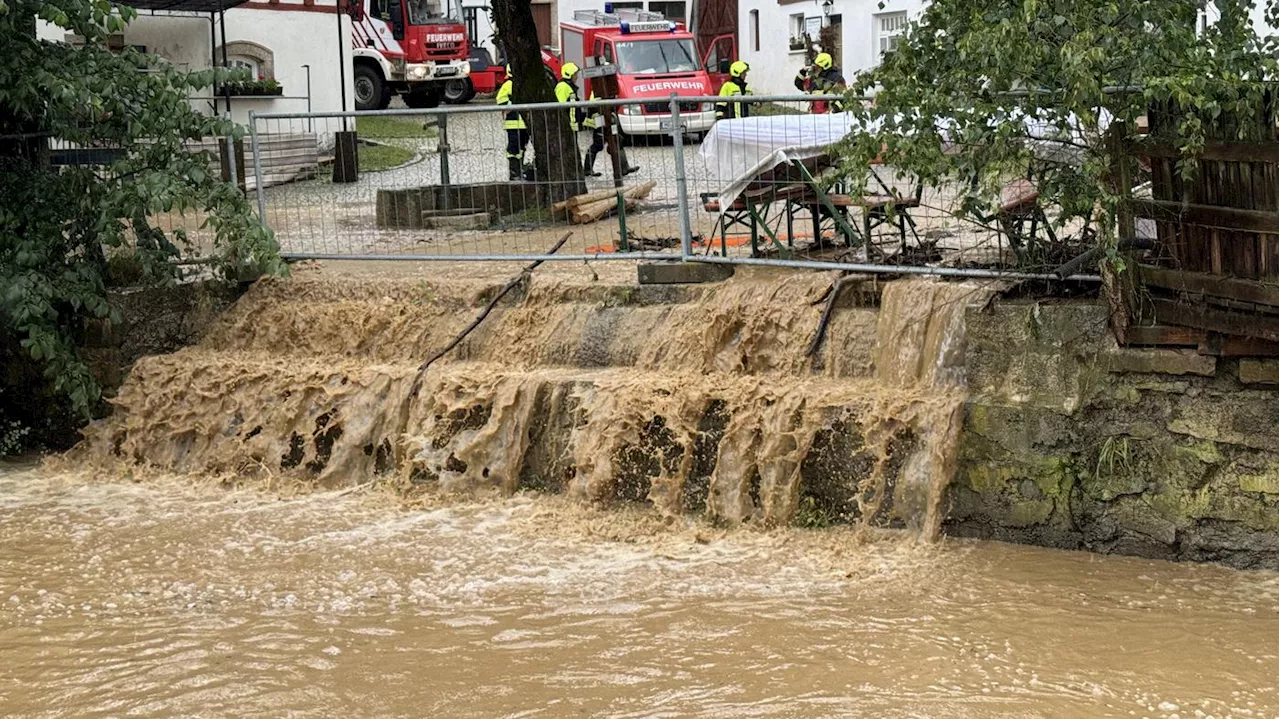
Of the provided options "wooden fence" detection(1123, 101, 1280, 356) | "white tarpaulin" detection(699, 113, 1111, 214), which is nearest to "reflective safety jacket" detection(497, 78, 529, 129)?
"white tarpaulin" detection(699, 113, 1111, 214)

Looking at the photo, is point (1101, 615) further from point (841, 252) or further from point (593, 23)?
point (593, 23)

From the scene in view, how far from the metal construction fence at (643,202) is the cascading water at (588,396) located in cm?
37

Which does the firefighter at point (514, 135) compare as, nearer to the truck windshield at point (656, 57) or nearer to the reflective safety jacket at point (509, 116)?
the reflective safety jacket at point (509, 116)

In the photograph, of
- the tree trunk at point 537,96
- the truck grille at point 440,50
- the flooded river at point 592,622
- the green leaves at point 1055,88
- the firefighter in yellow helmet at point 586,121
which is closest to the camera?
the flooded river at point 592,622

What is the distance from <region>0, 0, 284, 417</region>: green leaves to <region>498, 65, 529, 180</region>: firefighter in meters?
4.80

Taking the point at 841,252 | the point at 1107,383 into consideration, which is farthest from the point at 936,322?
the point at 841,252

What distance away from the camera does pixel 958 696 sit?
224 inches

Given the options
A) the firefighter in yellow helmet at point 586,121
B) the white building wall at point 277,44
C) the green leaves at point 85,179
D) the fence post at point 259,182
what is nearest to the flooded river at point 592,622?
the green leaves at point 85,179

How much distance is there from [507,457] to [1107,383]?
11.3 ft

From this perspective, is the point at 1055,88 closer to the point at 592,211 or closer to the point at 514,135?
the point at 592,211

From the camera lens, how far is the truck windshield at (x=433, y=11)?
28.4 m

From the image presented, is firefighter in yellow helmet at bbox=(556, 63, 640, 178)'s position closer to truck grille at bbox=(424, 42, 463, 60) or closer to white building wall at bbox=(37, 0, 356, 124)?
white building wall at bbox=(37, 0, 356, 124)

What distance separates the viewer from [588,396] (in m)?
8.61

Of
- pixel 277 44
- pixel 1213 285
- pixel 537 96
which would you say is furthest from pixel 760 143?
pixel 277 44
